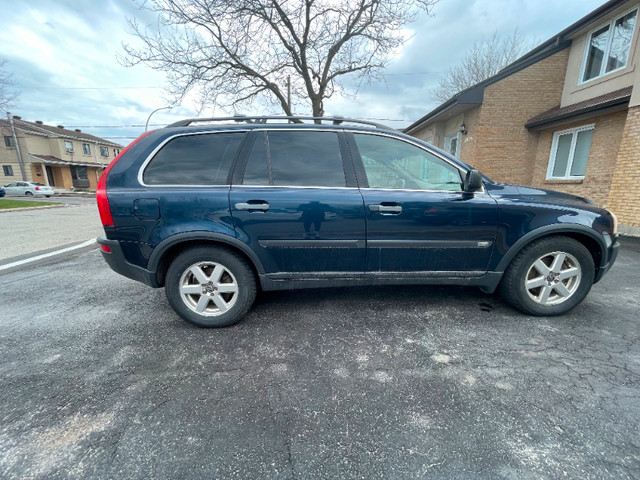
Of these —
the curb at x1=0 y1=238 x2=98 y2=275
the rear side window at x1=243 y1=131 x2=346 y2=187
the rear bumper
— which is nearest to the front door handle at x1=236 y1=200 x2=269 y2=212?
the rear side window at x1=243 y1=131 x2=346 y2=187

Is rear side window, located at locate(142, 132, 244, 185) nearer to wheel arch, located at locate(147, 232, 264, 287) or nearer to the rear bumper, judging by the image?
wheel arch, located at locate(147, 232, 264, 287)

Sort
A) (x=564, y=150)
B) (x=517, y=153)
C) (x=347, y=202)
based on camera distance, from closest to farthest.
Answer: (x=347, y=202) < (x=564, y=150) < (x=517, y=153)

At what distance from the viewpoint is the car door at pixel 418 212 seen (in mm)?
2592

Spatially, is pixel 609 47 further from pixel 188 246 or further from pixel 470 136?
pixel 188 246

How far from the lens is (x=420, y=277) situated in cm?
277

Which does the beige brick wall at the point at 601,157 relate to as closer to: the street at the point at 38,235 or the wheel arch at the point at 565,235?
the wheel arch at the point at 565,235

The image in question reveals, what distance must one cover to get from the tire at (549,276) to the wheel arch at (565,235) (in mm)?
65

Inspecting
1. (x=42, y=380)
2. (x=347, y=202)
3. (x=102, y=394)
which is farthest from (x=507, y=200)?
(x=42, y=380)

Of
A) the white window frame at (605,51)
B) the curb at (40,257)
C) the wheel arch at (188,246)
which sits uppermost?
the white window frame at (605,51)

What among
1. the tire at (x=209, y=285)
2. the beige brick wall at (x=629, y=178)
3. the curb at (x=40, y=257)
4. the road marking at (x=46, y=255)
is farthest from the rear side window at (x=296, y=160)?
the beige brick wall at (x=629, y=178)

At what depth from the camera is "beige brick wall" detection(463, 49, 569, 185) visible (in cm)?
920

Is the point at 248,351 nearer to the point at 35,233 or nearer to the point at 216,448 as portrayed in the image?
the point at 216,448

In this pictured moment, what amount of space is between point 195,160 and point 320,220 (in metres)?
1.29

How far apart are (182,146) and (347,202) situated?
1627 millimetres
